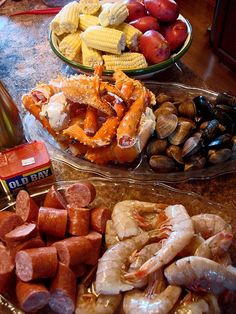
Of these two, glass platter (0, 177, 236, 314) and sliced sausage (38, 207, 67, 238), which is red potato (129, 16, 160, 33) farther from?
sliced sausage (38, 207, 67, 238)

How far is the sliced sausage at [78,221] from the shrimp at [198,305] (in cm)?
26

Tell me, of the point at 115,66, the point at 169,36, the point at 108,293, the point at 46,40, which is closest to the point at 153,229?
the point at 108,293

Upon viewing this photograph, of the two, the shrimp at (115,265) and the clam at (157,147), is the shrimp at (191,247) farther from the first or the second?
the clam at (157,147)

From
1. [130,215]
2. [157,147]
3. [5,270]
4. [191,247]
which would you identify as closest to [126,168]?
[157,147]

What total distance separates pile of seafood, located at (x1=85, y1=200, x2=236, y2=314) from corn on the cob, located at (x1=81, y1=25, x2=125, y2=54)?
598 mm

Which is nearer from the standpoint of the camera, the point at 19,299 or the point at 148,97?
the point at 19,299

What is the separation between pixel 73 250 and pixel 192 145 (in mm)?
403

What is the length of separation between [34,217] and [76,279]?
0.57 feet

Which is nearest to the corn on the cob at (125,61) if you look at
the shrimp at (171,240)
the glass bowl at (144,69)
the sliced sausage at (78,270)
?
the glass bowl at (144,69)

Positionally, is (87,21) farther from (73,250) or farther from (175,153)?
(73,250)

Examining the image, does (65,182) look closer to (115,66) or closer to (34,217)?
(34,217)

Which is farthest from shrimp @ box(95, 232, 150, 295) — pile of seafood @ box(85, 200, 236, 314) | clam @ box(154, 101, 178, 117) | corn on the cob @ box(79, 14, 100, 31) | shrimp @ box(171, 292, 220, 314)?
corn on the cob @ box(79, 14, 100, 31)

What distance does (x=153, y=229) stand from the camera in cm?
82

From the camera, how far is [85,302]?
717mm
